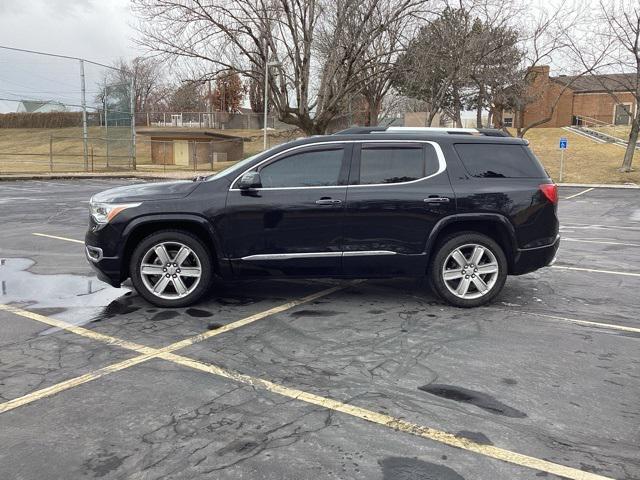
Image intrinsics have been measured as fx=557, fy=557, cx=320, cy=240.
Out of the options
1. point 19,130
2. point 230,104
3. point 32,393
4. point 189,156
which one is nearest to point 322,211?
point 32,393

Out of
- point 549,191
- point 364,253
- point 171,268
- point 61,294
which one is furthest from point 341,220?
point 61,294

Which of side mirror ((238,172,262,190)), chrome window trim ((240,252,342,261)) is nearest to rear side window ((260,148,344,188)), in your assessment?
side mirror ((238,172,262,190))

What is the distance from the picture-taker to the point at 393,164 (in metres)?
5.70

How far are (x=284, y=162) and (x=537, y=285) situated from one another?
347 cm

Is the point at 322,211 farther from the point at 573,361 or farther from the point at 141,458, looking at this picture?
the point at 141,458

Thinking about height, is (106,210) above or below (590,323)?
above

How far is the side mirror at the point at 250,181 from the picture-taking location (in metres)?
5.42

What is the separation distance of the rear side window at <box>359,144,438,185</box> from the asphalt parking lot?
1.33 m

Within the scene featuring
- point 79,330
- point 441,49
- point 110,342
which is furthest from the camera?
point 441,49

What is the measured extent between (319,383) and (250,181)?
2.30 m

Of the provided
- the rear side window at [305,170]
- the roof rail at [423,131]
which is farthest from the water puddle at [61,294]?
the roof rail at [423,131]

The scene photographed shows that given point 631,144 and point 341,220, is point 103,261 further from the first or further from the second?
point 631,144

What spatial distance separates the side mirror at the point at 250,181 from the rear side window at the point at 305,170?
113 millimetres

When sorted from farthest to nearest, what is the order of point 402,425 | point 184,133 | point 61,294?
1. point 184,133
2. point 61,294
3. point 402,425
